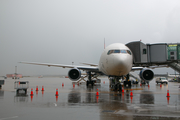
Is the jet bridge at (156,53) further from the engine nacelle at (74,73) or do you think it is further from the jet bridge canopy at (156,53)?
the engine nacelle at (74,73)

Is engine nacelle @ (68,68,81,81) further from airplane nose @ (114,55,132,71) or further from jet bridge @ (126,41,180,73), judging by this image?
airplane nose @ (114,55,132,71)

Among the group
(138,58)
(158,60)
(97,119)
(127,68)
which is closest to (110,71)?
(127,68)

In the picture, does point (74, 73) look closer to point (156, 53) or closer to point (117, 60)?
point (117, 60)

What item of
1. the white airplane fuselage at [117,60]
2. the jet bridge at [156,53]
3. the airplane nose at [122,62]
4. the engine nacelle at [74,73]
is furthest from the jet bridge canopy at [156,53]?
the engine nacelle at [74,73]

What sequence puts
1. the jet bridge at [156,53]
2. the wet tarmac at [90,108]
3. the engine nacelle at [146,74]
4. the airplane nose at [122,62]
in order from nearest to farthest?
the wet tarmac at [90,108], the airplane nose at [122,62], the jet bridge at [156,53], the engine nacelle at [146,74]

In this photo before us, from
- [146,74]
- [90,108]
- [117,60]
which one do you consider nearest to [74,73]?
[117,60]

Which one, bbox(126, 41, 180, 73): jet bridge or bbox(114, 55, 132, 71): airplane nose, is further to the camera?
bbox(126, 41, 180, 73): jet bridge

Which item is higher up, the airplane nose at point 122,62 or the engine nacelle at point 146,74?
the airplane nose at point 122,62

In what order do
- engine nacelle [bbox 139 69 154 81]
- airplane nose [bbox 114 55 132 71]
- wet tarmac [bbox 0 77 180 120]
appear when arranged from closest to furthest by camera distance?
wet tarmac [bbox 0 77 180 120]
airplane nose [bbox 114 55 132 71]
engine nacelle [bbox 139 69 154 81]

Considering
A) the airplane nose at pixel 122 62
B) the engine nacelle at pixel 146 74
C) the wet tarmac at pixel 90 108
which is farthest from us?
the engine nacelle at pixel 146 74

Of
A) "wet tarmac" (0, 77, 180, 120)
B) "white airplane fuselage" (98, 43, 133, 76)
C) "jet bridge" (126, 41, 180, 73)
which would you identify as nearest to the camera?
"wet tarmac" (0, 77, 180, 120)

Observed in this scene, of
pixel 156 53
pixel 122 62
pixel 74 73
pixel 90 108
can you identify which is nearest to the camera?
pixel 90 108

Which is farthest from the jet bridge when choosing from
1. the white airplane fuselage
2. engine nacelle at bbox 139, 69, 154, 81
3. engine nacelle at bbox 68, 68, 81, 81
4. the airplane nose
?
engine nacelle at bbox 68, 68, 81, 81

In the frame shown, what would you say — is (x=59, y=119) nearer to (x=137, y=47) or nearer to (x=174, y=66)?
(x=137, y=47)
